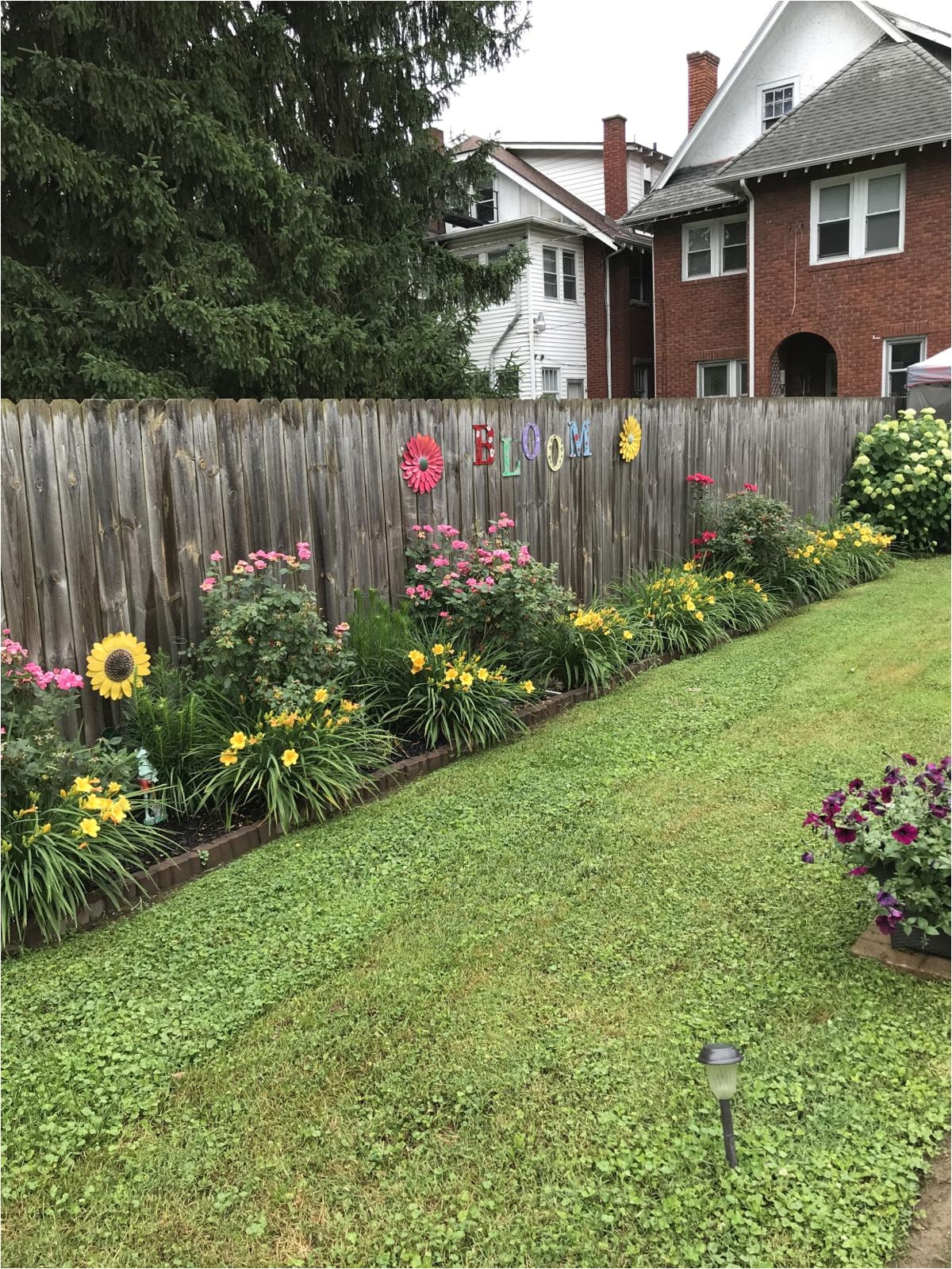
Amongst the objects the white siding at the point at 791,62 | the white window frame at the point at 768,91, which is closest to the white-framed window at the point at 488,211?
the white siding at the point at 791,62

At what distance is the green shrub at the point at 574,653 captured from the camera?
650 cm

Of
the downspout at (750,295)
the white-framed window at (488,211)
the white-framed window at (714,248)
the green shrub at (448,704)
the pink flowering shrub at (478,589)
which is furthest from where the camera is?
the white-framed window at (488,211)

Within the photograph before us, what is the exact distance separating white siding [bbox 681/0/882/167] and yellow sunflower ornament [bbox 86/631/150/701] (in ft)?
66.3

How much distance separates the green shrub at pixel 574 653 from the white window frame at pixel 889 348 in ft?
46.2

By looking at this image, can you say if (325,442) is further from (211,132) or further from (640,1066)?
(211,132)

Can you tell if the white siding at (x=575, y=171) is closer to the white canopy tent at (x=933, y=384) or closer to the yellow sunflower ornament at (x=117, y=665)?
the white canopy tent at (x=933, y=384)

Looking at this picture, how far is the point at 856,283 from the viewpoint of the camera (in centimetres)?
1848

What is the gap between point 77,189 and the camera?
31.9 ft

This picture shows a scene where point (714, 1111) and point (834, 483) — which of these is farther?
point (834, 483)

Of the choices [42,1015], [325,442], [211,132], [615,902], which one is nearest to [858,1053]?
[615,902]

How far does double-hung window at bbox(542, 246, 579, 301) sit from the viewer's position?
25.5 meters

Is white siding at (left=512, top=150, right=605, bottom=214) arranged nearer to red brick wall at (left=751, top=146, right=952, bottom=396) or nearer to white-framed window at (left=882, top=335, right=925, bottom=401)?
red brick wall at (left=751, top=146, right=952, bottom=396)

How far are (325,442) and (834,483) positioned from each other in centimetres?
857

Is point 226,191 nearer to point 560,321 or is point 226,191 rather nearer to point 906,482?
point 906,482
